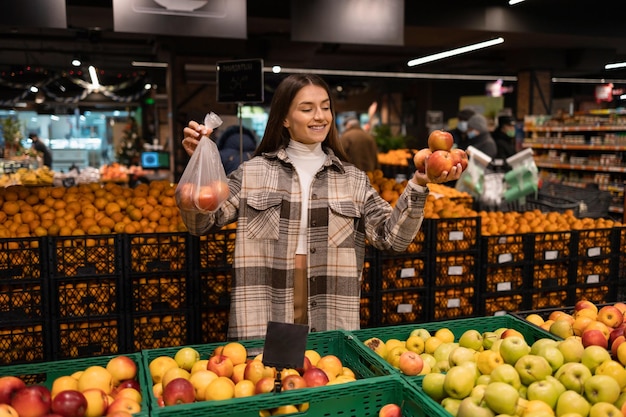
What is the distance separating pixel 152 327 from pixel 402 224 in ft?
6.35

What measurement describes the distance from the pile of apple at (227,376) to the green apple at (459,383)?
0.96 ft

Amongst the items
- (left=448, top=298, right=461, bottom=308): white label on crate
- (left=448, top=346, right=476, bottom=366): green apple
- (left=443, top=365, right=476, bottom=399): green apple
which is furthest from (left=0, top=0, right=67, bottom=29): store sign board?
(left=443, top=365, right=476, bottom=399): green apple

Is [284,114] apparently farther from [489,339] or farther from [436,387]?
[436,387]

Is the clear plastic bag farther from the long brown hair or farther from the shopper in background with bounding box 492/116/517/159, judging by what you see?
the shopper in background with bounding box 492/116/517/159

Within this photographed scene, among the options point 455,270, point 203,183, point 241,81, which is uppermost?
point 241,81

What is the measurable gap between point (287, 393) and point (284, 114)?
136 cm

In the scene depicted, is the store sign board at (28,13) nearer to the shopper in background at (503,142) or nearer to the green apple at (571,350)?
the green apple at (571,350)

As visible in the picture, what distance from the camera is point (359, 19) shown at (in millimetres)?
6340

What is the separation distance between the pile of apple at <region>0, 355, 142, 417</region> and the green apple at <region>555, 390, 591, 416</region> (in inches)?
42.7

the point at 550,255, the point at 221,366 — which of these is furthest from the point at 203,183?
the point at 550,255

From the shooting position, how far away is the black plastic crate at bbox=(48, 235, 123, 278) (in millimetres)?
3340

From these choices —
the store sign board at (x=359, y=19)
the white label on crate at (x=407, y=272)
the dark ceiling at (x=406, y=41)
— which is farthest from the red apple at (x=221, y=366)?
the dark ceiling at (x=406, y=41)

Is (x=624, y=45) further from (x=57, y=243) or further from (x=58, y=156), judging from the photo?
(x=58, y=156)

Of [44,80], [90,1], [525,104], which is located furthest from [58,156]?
[525,104]
